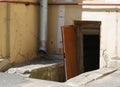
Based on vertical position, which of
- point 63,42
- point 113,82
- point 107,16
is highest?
point 107,16

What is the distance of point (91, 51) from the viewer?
1284 cm

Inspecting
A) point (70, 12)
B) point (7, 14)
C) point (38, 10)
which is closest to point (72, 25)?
point (70, 12)

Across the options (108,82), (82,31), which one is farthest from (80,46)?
(108,82)

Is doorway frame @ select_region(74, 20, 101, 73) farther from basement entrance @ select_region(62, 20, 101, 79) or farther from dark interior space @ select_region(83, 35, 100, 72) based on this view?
dark interior space @ select_region(83, 35, 100, 72)

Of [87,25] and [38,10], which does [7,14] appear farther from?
[87,25]

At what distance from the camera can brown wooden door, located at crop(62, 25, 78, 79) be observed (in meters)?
11.4

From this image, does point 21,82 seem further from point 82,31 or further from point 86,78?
point 82,31

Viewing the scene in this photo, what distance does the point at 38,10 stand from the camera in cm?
1191

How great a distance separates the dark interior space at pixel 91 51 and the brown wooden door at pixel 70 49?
546 millimetres

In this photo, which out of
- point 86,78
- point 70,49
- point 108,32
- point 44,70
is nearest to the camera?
point 86,78

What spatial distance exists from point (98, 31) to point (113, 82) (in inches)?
132

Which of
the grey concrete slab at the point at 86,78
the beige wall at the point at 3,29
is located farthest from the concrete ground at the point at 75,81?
the beige wall at the point at 3,29

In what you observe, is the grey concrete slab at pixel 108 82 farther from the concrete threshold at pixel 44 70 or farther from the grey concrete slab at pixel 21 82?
the concrete threshold at pixel 44 70

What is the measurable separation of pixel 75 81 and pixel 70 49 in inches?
121
